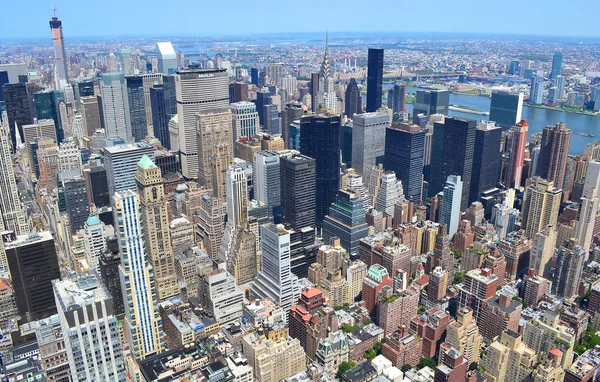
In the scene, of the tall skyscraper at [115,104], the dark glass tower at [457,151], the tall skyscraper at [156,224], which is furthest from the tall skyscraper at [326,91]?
the tall skyscraper at [156,224]

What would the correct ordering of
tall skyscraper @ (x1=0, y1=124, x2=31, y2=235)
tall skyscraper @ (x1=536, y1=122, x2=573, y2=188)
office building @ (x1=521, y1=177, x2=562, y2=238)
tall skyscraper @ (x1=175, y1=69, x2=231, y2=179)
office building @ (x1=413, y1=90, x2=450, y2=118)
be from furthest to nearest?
office building @ (x1=413, y1=90, x2=450, y2=118) → tall skyscraper @ (x1=175, y1=69, x2=231, y2=179) → tall skyscraper @ (x1=536, y1=122, x2=573, y2=188) → office building @ (x1=521, y1=177, x2=562, y2=238) → tall skyscraper @ (x1=0, y1=124, x2=31, y2=235)

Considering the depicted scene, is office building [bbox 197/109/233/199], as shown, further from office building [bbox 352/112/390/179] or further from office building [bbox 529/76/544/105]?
office building [bbox 529/76/544/105]

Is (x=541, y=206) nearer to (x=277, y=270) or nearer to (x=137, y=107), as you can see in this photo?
(x=277, y=270)

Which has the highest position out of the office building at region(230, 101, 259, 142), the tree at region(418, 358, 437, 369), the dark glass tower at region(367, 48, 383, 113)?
the dark glass tower at region(367, 48, 383, 113)

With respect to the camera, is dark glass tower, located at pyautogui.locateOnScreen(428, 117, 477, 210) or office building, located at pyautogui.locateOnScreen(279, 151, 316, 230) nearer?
office building, located at pyautogui.locateOnScreen(279, 151, 316, 230)

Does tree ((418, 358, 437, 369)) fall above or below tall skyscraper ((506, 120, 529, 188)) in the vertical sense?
below

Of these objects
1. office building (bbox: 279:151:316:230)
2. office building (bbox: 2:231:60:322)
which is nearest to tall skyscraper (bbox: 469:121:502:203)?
office building (bbox: 279:151:316:230)
